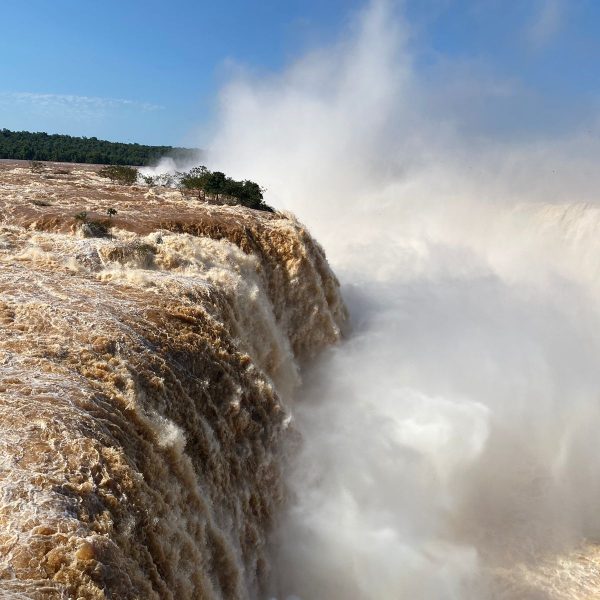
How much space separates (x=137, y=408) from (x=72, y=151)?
226 ft

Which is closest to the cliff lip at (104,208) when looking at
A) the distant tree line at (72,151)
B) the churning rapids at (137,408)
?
the churning rapids at (137,408)

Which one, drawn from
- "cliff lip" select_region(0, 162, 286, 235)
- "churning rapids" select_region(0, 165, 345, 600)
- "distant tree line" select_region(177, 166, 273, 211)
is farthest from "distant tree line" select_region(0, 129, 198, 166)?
"churning rapids" select_region(0, 165, 345, 600)

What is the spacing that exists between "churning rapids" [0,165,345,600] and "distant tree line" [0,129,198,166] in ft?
172

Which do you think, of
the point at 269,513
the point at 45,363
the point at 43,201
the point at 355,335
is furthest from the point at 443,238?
the point at 45,363

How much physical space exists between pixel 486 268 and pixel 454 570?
1871 cm

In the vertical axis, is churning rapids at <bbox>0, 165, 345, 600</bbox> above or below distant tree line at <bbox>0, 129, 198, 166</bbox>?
below

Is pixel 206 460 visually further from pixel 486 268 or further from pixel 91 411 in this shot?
pixel 486 268

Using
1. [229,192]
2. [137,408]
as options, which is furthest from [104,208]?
[137,408]

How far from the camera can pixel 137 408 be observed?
6.41 meters

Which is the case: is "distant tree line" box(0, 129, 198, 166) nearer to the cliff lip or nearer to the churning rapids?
the cliff lip

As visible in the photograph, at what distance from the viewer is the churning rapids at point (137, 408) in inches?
180

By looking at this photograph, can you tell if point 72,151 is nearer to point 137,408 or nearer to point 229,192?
point 229,192

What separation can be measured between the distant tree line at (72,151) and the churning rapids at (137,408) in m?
52.5

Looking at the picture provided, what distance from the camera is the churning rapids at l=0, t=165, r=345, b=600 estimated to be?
457 centimetres
